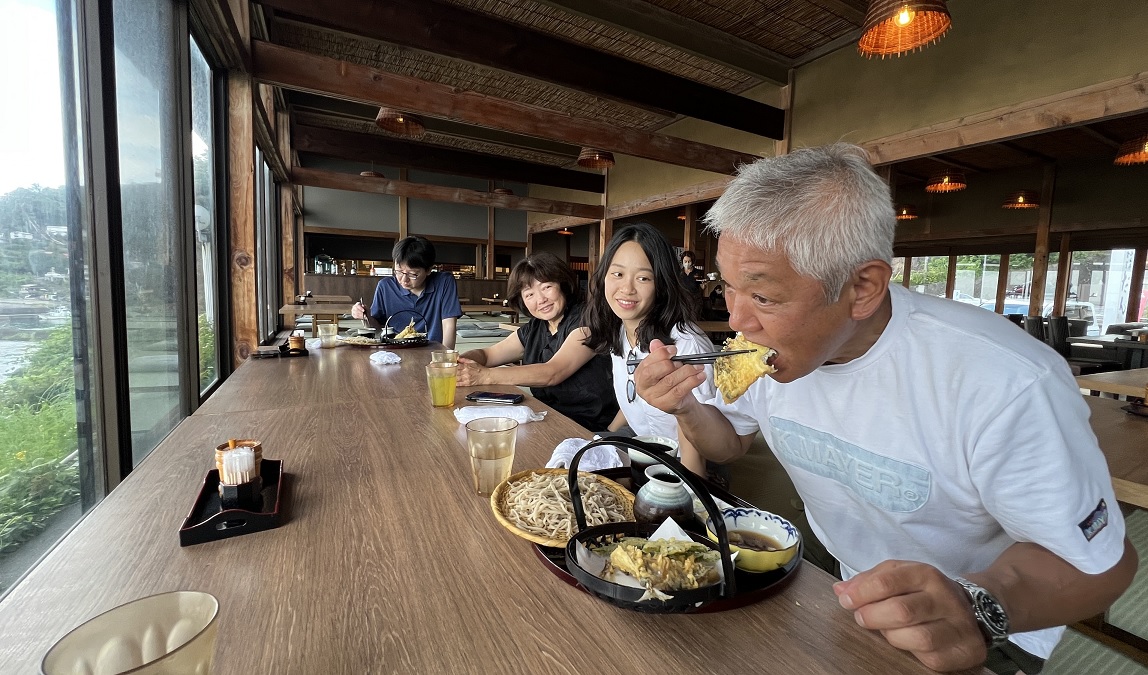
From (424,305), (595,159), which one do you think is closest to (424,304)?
(424,305)

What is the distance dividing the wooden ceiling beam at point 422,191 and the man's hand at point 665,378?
7.58m

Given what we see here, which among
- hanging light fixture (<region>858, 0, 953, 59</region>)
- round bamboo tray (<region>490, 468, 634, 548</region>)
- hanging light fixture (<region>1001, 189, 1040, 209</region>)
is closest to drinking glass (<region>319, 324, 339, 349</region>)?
round bamboo tray (<region>490, 468, 634, 548</region>)

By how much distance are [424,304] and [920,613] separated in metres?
4.10

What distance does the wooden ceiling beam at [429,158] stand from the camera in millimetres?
8336

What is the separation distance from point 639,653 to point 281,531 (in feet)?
2.23

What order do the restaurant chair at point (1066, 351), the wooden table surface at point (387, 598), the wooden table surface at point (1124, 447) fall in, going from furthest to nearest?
the restaurant chair at point (1066, 351), the wooden table surface at point (1124, 447), the wooden table surface at point (387, 598)

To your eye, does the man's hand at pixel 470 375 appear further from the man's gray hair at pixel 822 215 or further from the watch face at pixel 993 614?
the watch face at pixel 993 614

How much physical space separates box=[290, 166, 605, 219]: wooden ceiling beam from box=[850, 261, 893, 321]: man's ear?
7890 millimetres

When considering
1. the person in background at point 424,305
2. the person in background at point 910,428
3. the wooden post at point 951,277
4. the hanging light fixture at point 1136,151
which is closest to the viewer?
the person in background at point 910,428

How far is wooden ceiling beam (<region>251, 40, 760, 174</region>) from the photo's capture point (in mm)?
3742

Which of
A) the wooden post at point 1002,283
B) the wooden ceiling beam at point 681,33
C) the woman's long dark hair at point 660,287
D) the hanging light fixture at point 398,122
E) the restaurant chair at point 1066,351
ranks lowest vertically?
the restaurant chair at point 1066,351

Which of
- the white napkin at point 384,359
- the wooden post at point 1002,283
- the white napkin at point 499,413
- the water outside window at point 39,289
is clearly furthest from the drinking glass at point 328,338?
the wooden post at point 1002,283

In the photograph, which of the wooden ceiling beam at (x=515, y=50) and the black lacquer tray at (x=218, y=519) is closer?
the black lacquer tray at (x=218, y=519)

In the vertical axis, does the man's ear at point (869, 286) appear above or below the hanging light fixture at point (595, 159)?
below
